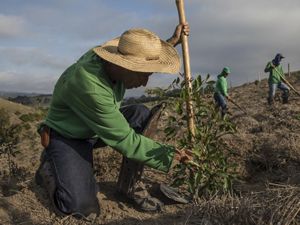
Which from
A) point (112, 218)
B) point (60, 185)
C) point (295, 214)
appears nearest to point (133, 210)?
point (112, 218)

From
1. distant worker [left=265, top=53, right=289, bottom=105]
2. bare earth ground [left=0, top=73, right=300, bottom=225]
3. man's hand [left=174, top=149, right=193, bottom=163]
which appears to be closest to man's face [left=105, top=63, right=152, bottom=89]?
man's hand [left=174, top=149, right=193, bottom=163]

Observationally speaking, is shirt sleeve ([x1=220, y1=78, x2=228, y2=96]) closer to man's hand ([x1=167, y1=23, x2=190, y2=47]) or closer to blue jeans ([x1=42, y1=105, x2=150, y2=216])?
man's hand ([x1=167, y1=23, x2=190, y2=47])

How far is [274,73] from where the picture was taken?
14703mm

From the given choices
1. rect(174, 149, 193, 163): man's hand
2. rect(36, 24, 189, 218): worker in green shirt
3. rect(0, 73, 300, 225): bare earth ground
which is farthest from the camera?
rect(174, 149, 193, 163): man's hand

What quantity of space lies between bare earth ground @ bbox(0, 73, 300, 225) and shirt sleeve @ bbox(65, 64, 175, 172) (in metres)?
0.43

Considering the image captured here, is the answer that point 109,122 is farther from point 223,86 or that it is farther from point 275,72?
point 275,72

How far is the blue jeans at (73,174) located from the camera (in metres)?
3.95

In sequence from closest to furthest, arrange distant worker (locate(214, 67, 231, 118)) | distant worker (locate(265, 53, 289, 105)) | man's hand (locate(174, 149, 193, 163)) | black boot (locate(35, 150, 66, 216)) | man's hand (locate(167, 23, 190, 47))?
man's hand (locate(174, 149, 193, 163))
black boot (locate(35, 150, 66, 216))
man's hand (locate(167, 23, 190, 47))
distant worker (locate(214, 67, 231, 118))
distant worker (locate(265, 53, 289, 105))

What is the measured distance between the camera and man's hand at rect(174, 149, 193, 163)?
374 centimetres

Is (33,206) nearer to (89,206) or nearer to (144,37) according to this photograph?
(89,206)

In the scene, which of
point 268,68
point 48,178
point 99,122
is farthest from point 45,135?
point 268,68

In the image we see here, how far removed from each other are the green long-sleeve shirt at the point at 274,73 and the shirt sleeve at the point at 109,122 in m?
11.4

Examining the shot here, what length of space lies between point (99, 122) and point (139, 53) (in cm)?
53

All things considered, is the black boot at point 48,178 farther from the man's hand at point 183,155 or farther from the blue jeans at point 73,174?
the man's hand at point 183,155
